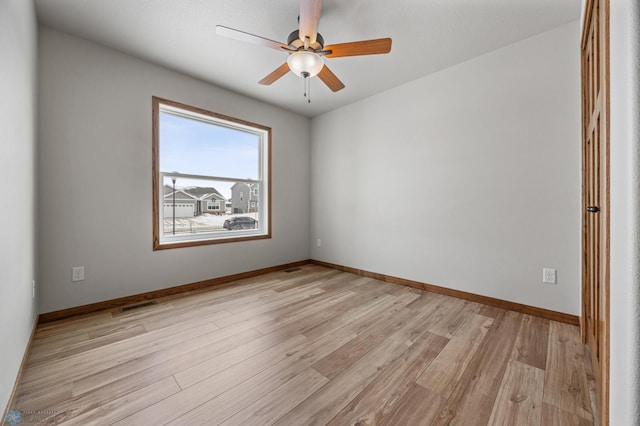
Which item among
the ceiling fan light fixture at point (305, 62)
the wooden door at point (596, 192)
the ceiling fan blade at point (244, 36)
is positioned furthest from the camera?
the ceiling fan light fixture at point (305, 62)

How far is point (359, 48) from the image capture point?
193cm

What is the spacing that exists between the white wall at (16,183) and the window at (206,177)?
1.01 m

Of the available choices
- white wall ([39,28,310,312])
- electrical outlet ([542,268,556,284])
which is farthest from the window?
electrical outlet ([542,268,556,284])

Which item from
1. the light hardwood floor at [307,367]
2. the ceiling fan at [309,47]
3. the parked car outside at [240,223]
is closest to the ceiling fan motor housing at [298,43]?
the ceiling fan at [309,47]

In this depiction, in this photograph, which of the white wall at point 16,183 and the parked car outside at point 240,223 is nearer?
the white wall at point 16,183

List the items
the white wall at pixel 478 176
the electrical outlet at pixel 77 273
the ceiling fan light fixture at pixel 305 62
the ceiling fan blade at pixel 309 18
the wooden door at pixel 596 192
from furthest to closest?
the electrical outlet at pixel 77 273, the white wall at pixel 478 176, the ceiling fan light fixture at pixel 305 62, the ceiling fan blade at pixel 309 18, the wooden door at pixel 596 192

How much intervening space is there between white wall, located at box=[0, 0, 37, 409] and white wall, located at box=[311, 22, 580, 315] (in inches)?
125

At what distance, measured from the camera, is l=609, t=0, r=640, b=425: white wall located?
0.56 m

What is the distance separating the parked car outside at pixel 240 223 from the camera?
3.58m

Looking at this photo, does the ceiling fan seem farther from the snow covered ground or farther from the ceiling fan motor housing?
the snow covered ground

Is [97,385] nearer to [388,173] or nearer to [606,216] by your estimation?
[606,216]

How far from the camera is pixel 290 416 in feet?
4.00

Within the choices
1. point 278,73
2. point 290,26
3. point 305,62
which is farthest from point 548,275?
point 290,26

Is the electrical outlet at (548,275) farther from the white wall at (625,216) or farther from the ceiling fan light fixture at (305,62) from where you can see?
the ceiling fan light fixture at (305,62)
